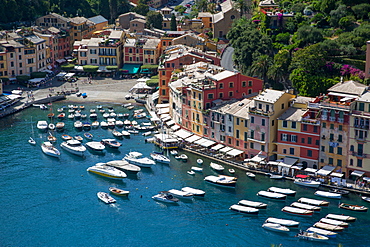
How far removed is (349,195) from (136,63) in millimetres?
95071

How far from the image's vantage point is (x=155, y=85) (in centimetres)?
16775

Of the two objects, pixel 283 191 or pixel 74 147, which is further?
pixel 74 147

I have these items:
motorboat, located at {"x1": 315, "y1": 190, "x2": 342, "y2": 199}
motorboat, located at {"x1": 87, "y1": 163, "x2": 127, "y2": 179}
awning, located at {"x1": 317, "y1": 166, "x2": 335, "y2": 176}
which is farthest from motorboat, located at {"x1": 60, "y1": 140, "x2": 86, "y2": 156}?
motorboat, located at {"x1": 315, "y1": 190, "x2": 342, "y2": 199}

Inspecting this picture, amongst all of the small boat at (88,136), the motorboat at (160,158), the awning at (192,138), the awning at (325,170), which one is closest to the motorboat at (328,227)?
the awning at (325,170)

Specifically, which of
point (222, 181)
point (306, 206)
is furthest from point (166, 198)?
point (306, 206)

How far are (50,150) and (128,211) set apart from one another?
101 ft

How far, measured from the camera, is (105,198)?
4181 inches

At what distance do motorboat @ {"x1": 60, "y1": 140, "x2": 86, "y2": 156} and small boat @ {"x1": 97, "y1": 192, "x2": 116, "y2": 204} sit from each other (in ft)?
68.8

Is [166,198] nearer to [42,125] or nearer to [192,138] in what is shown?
[192,138]

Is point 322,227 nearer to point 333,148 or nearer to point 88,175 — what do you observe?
point 333,148

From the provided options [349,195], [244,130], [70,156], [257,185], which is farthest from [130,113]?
[349,195]

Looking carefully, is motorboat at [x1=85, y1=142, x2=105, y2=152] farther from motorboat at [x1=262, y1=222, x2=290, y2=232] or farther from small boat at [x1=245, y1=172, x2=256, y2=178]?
motorboat at [x1=262, y1=222, x2=290, y2=232]

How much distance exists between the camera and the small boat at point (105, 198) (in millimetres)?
105556

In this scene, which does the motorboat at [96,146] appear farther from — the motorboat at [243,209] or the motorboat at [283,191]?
the motorboat at [283,191]
